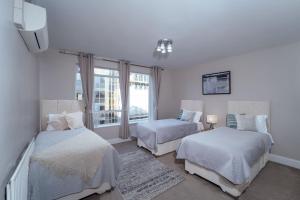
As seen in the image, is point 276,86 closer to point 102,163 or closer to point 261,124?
point 261,124

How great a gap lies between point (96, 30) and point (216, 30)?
2.01m

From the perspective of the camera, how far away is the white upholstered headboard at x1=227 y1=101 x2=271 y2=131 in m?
3.02

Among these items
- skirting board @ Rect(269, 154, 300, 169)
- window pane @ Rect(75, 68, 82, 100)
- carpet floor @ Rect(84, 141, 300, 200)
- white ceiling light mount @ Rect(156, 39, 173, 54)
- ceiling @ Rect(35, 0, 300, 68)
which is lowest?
carpet floor @ Rect(84, 141, 300, 200)

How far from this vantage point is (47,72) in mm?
3191

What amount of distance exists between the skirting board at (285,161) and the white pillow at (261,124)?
0.60 m

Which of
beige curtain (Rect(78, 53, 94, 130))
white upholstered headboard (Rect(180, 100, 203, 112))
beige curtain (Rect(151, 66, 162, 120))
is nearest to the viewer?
beige curtain (Rect(78, 53, 94, 130))

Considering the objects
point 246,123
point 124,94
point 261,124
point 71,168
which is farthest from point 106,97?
point 261,124

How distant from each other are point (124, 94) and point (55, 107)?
1.75 metres

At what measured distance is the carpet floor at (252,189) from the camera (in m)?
1.89

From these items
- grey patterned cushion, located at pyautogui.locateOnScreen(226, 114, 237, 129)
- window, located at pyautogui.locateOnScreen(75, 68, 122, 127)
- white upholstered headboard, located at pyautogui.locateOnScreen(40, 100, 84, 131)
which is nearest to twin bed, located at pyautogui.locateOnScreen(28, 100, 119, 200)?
white upholstered headboard, located at pyautogui.locateOnScreen(40, 100, 84, 131)

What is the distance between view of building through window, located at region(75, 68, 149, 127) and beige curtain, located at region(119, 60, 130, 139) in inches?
7.4

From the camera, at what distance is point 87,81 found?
11.5ft

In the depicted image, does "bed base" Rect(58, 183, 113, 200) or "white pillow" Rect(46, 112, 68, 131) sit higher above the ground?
"white pillow" Rect(46, 112, 68, 131)

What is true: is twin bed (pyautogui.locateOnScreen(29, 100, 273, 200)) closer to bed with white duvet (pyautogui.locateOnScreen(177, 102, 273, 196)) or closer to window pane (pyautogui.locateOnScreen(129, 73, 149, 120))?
bed with white duvet (pyautogui.locateOnScreen(177, 102, 273, 196))
